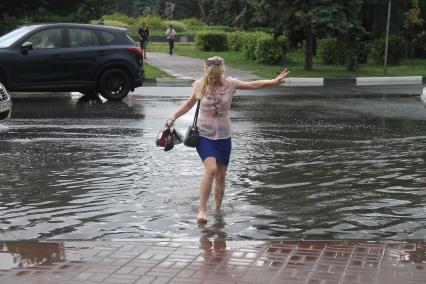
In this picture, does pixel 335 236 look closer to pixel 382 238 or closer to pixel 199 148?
pixel 382 238

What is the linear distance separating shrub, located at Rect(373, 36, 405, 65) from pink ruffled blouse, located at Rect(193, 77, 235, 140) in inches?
960

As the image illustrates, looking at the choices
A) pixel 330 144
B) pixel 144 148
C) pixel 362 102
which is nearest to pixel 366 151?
pixel 330 144

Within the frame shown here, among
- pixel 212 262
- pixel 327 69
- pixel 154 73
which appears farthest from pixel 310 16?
pixel 212 262

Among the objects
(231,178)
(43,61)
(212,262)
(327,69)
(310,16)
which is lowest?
(327,69)

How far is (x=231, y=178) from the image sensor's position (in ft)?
28.3

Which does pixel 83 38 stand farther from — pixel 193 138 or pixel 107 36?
pixel 193 138

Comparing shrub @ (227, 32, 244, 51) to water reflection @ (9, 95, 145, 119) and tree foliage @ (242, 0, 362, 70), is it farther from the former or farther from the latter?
water reflection @ (9, 95, 145, 119)

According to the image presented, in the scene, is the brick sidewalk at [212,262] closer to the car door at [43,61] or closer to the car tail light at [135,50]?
the car door at [43,61]

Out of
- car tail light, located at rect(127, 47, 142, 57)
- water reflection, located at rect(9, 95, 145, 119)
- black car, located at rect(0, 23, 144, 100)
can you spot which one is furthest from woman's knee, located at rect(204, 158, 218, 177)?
car tail light, located at rect(127, 47, 142, 57)

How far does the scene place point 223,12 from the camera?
6675cm

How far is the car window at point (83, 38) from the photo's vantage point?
17016 mm

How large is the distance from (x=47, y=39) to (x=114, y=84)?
182 cm

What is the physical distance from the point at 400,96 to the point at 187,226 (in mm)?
13644

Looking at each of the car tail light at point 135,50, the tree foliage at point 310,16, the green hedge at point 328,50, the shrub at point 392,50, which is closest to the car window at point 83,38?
the car tail light at point 135,50
